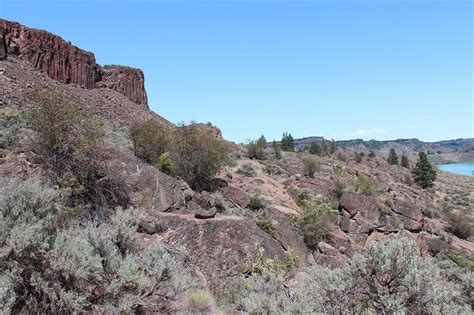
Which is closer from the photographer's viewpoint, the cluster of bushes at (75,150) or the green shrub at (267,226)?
the cluster of bushes at (75,150)

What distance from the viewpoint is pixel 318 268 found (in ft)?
16.5

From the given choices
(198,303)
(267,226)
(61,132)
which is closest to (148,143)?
(61,132)

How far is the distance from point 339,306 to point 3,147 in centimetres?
1233

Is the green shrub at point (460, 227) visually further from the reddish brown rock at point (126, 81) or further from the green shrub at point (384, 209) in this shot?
the reddish brown rock at point (126, 81)

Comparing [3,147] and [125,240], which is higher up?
[3,147]

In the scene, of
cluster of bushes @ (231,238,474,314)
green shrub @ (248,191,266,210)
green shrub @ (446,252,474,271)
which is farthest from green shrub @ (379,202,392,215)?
cluster of bushes @ (231,238,474,314)

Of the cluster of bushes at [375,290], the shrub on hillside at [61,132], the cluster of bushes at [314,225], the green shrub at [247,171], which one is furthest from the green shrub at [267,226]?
the green shrub at [247,171]

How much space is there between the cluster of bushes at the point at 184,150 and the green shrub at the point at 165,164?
0.11 m

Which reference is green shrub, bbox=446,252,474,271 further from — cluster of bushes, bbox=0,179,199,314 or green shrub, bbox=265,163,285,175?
cluster of bushes, bbox=0,179,199,314

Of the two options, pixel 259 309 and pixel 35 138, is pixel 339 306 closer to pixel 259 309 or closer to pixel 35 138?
pixel 259 309

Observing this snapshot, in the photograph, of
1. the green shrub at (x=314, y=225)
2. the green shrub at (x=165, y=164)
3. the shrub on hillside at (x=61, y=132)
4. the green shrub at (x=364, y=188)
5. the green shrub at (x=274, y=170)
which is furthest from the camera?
the green shrub at (x=364, y=188)

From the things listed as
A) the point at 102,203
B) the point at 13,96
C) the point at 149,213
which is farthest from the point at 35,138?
the point at 13,96

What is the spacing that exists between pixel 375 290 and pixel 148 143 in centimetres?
1538

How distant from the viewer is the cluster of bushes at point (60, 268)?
428cm
